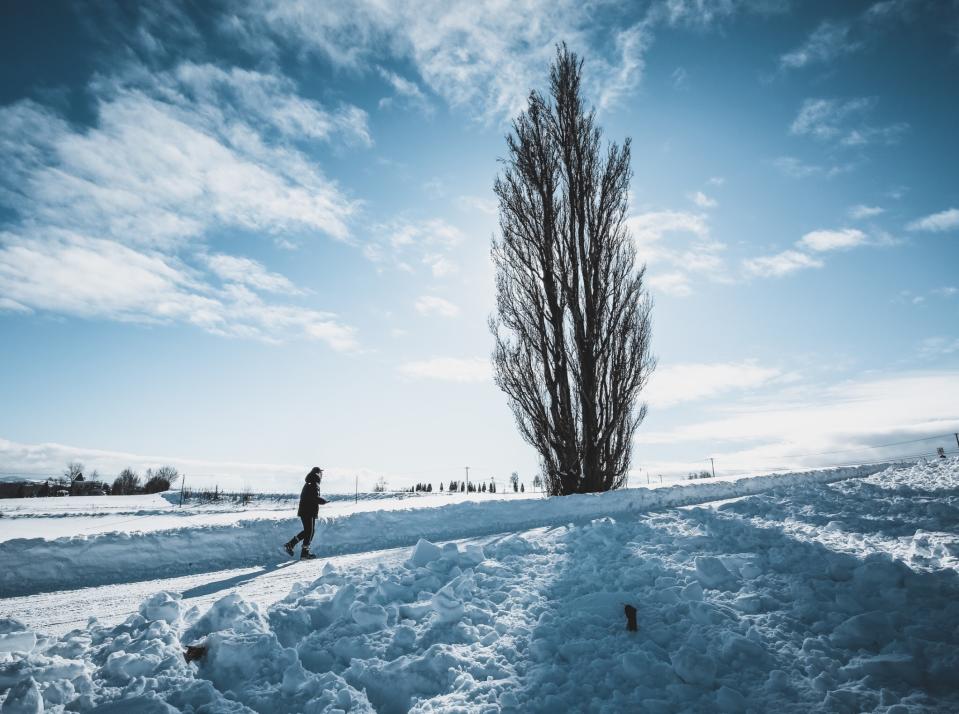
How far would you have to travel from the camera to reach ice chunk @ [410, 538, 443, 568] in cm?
470

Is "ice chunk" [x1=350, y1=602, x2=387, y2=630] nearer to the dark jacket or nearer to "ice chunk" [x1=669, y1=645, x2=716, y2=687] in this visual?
"ice chunk" [x1=669, y1=645, x2=716, y2=687]

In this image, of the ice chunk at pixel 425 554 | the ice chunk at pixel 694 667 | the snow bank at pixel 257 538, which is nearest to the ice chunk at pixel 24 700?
the ice chunk at pixel 425 554

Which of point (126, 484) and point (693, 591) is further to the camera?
point (126, 484)

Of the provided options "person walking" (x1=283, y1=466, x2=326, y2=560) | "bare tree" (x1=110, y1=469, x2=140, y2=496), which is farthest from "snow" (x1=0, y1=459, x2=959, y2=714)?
"bare tree" (x1=110, y1=469, x2=140, y2=496)

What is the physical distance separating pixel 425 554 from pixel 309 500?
12.3 feet

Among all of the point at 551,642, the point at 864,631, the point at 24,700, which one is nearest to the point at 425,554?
the point at 551,642

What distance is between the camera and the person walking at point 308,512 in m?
7.44

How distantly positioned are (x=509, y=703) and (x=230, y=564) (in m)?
6.19

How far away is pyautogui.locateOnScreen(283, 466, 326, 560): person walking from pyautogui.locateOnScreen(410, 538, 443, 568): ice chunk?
11.2 feet

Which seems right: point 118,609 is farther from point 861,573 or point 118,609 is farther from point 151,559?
point 861,573

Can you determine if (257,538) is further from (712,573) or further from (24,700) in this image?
(712,573)

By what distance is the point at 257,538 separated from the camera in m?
8.01

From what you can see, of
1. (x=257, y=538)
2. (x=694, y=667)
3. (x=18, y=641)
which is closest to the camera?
(x=694, y=667)

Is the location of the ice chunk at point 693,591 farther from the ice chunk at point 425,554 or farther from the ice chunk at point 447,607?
the ice chunk at point 425,554
